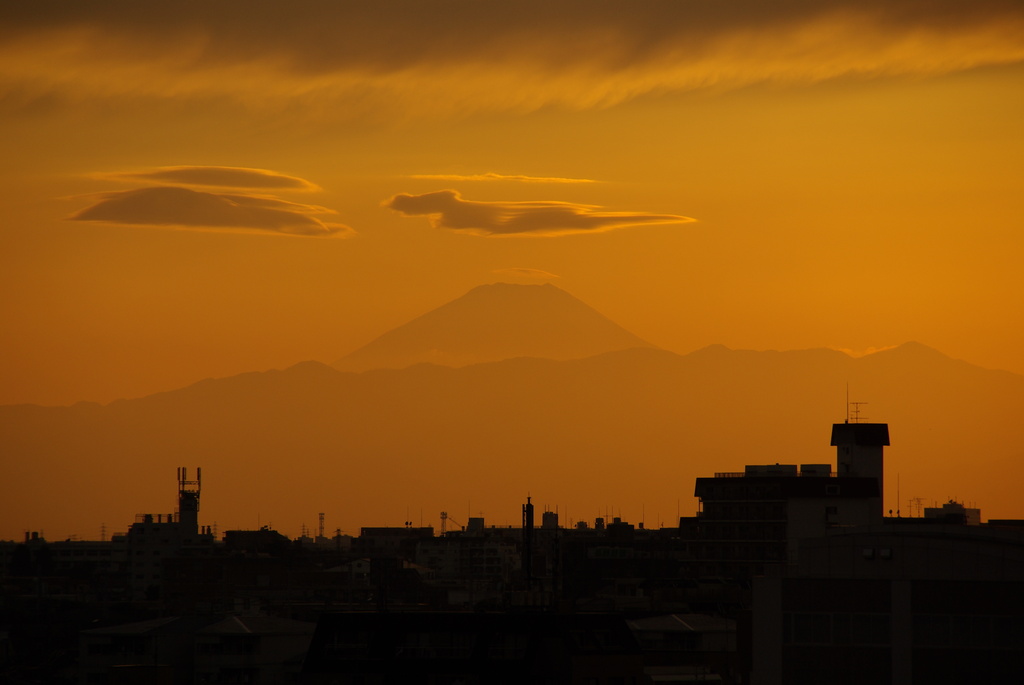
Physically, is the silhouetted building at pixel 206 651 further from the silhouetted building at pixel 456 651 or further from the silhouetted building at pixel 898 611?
the silhouetted building at pixel 898 611

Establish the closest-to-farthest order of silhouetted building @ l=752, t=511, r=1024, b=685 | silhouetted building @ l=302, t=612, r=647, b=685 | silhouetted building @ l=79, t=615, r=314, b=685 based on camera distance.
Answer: silhouetted building @ l=752, t=511, r=1024, b=685, silhouetted building @ l=302, t=612, r=647, b=685, silhouetted building @ l=79, t=615, r=314, b=685

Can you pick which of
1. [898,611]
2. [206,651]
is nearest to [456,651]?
[206,651]

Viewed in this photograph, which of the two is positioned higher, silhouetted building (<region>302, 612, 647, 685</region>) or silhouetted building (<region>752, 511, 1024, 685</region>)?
silhouetted building (<region>752, 511, 1024, 685</region>)

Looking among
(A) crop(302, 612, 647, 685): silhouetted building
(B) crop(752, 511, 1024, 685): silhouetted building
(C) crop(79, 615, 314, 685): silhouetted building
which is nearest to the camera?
(B) crop(752, 511, 1024, 685): silhouetted building

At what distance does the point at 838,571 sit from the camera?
1874 inches

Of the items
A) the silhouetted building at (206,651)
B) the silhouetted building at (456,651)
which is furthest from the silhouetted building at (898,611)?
the silhouetted building at (206,651)

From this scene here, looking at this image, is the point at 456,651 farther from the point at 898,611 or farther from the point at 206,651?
the point at 898,611

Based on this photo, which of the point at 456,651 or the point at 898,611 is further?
the point at 456,651

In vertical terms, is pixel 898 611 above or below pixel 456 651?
above

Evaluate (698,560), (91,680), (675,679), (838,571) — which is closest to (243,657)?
(91,680)

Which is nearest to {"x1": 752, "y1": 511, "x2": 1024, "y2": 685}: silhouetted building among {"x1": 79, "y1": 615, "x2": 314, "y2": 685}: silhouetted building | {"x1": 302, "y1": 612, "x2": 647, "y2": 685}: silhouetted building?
{"x1": 302, "y1": 612, "x2": 647, "y2": 685}: silhouetted building

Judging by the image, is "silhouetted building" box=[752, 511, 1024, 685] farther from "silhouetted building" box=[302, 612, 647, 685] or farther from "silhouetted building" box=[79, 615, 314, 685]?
"silhouetted building" box=[79, 615, 314, 685]

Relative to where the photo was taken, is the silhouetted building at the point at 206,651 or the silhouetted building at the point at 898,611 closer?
the silhouetted building at the point at 898,611

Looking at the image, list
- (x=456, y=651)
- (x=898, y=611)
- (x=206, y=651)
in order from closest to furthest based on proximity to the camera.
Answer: (x=898, y=611) → (x=456, y=651) → (x=206, y=651)
